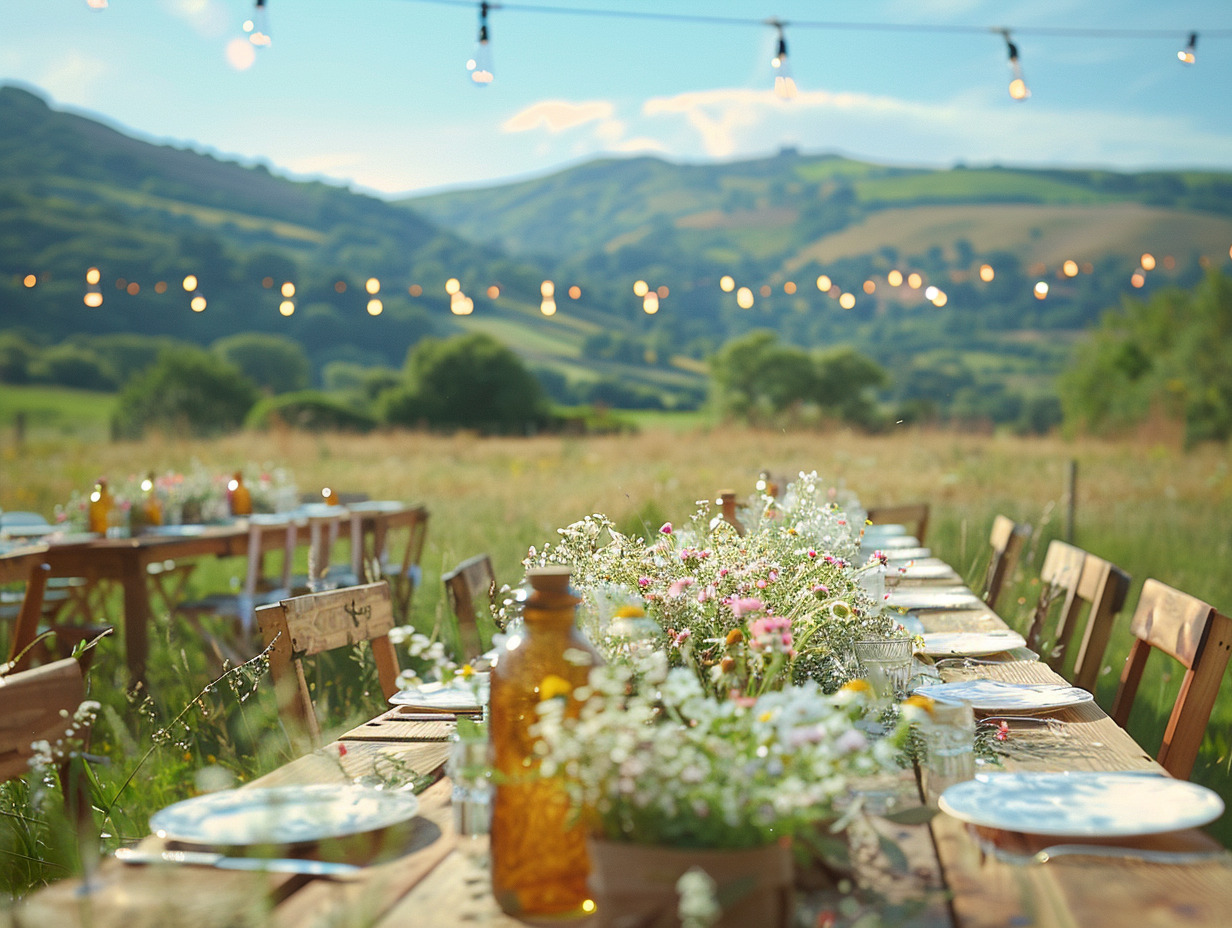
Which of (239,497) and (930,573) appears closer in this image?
(930,573)

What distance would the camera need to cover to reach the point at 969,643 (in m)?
2.27

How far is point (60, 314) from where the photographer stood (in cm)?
5097

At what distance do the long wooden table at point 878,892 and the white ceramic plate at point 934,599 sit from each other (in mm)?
1631

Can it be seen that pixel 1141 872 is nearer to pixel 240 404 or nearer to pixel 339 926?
pixel 339 926

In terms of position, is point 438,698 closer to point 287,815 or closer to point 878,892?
point 287,815

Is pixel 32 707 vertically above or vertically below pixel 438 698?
above

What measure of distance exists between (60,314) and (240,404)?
73.1 ft

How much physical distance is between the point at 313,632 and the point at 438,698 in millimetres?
363

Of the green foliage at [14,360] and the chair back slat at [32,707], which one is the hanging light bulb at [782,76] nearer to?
the chair back slat at [32,707]

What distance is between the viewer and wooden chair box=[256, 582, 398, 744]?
6.52ft

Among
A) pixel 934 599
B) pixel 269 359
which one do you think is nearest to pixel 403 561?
pixel 934 599

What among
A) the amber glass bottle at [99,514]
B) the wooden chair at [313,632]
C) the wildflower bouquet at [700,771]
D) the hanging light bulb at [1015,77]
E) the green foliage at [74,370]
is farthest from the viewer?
the green foliage at [74,370]

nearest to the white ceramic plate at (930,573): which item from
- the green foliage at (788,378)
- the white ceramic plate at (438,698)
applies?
the white ceramic plate at (438,698)

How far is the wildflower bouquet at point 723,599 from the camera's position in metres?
1.43
